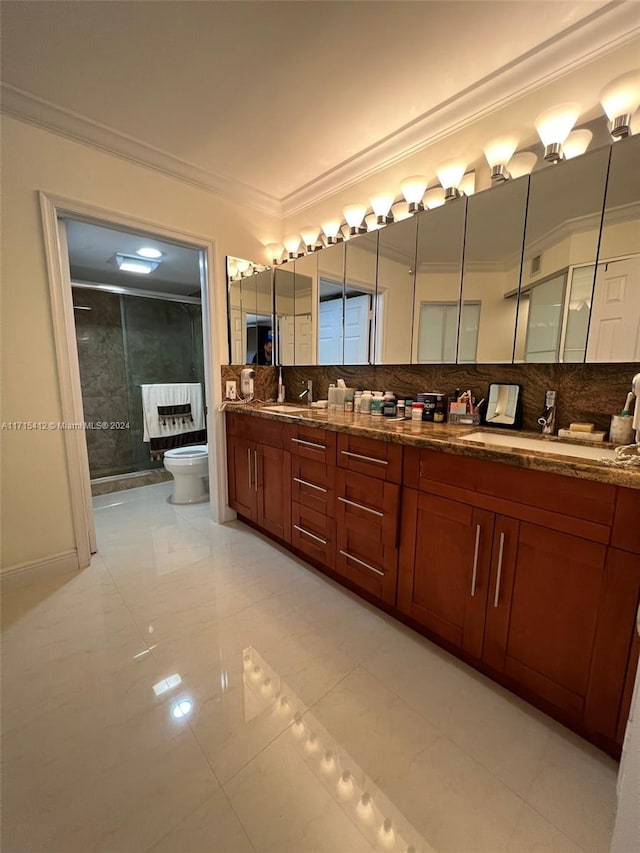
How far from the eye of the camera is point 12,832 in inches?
35.4

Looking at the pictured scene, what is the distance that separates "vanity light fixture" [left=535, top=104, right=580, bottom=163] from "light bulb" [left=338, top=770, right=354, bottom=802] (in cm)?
232

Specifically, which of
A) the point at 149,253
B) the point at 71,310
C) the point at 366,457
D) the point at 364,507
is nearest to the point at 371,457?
the point at 366,457

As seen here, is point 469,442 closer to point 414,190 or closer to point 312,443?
point 312,443

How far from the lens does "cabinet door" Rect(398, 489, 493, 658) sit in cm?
129

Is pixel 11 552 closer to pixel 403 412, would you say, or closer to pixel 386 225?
pixel 403 412

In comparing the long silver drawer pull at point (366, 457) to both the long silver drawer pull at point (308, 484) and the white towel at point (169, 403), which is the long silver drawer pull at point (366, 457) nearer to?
the long silver drawer pull at point (308, 484)

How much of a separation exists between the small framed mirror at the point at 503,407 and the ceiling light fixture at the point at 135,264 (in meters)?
3.26

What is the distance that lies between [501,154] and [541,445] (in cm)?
130

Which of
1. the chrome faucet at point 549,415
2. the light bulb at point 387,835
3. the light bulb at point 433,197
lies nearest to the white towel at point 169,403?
the light bulb at point 433,197

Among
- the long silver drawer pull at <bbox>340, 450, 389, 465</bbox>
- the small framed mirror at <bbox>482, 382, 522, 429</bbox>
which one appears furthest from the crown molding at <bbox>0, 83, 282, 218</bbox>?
the small framed mirror at <bbox>482, 382, 522, 429</bbox>

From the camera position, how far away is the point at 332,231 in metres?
2.38

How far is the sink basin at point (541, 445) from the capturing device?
50.3 inches

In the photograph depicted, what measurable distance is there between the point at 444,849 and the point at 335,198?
304 cm

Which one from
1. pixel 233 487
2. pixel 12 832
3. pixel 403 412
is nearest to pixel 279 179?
pixel 403 412
